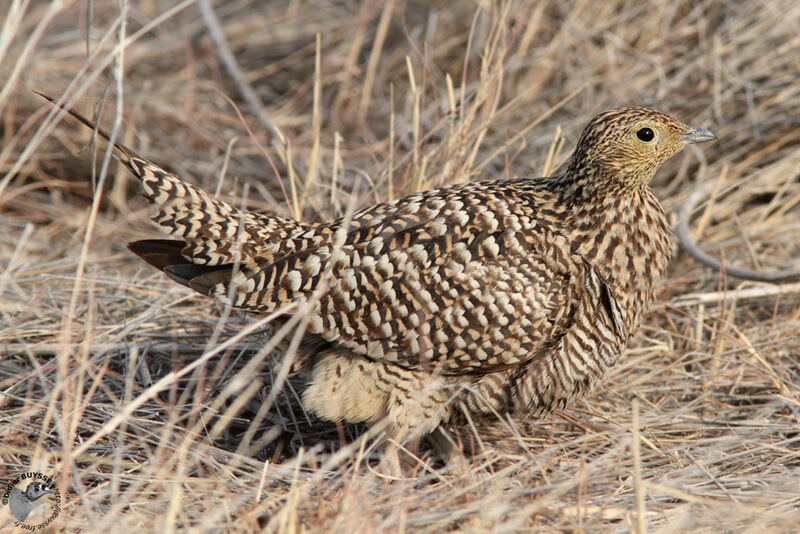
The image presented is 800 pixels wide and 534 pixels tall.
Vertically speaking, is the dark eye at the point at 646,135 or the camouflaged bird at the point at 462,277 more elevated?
the dark eye at the point at 646,135

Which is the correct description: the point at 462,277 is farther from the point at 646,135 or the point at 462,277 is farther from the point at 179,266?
the point at 179,266

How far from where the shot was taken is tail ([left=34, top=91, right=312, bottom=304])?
3201mm

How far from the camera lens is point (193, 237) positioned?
127 inches

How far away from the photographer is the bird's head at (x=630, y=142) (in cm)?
309

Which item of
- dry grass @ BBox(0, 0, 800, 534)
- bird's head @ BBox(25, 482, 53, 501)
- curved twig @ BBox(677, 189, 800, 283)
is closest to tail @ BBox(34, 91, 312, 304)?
dry grass @ BBox(0, 0, 800, 534)

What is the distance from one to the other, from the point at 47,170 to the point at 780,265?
16.1 ft

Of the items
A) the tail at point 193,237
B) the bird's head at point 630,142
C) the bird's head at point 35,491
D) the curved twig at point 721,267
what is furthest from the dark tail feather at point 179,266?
the curved twig at point 721,267

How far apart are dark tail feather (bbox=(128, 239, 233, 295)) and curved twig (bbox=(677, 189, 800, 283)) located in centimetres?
238

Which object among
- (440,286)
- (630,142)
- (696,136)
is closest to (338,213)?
(440,286)

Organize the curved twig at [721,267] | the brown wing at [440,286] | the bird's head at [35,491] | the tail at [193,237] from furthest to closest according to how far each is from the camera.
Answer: the curved twig at [721,267] < the tail at [193,237] < the brown wing at [440,286] < the bird's head at [35,491]

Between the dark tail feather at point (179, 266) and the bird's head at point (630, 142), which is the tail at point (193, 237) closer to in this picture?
the dark tail feather at point (179, 266)

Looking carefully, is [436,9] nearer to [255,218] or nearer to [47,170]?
[47,170]

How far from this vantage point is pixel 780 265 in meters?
4.46

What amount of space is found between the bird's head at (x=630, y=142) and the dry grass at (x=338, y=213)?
0.98 meters
